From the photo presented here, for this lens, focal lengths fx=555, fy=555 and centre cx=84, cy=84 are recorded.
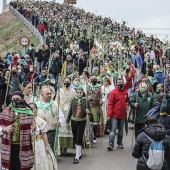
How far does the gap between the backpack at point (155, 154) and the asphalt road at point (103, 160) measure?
3.13 metres

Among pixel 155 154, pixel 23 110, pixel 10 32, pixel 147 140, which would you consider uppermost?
pixel 10 32

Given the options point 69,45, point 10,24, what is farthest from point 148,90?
point 10,24

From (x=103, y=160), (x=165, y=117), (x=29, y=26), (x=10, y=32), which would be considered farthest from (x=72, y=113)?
(x=10, y=32)

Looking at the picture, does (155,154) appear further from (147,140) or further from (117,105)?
(117,105)

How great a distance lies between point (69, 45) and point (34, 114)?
18.5m

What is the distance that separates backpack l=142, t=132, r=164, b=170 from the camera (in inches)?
321

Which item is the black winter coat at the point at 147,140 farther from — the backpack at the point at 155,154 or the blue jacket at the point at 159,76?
the blue jacket at the point at 159,76

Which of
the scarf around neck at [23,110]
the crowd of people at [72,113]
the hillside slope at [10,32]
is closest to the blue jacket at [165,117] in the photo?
the crowd of people at [72,113]

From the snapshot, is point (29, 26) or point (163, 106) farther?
point (29, 26)

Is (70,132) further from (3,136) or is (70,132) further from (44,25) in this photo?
(44,25)

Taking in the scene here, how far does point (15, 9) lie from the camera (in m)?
68.6

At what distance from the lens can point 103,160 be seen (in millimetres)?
12039

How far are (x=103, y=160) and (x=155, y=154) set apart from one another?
399 centimetres

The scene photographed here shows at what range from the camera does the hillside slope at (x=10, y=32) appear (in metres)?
56.1
